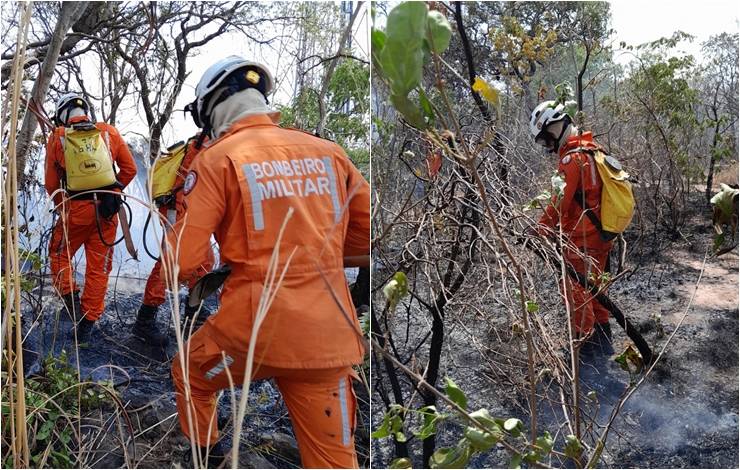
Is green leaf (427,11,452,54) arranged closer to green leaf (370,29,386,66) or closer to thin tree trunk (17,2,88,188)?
green leaf (370,29,386,66)

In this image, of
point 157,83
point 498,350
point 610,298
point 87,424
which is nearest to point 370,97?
point 157,83

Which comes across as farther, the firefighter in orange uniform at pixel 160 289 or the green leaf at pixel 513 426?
the firefighter in orange uniform at pixel 160 289

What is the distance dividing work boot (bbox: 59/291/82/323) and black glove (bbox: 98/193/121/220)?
0.84ft

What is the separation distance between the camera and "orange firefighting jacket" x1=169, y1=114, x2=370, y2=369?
176 cm

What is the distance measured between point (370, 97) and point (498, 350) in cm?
86

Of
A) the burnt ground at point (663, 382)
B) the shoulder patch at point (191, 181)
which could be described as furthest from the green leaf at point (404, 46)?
the burnt ground at point (663, 382)

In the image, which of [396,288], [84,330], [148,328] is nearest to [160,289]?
[148,328]

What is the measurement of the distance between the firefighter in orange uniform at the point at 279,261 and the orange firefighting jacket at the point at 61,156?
39 cm

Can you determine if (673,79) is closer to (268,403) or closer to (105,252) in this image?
(268,403)

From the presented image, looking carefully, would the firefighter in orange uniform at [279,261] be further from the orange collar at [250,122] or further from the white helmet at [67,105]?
the white helmet at [67,105]

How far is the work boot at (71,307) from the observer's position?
2139 millimetres

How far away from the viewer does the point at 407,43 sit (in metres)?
1.01

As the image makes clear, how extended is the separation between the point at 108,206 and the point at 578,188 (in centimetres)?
161

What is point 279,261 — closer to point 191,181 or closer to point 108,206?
point 191,181
